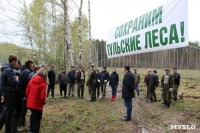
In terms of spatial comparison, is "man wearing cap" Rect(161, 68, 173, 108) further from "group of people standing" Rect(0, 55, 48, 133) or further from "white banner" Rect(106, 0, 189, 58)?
"group of people standing" Rect(0, 55, 48, 133)

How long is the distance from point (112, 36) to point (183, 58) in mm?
13136

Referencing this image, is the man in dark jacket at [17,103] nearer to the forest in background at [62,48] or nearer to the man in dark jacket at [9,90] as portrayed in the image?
the man in dark jacket at [9,90]

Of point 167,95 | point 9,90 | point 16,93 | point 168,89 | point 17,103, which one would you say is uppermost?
point 9,90

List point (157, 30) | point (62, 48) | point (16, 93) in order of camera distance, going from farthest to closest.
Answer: point (62, 48) → point (157, 30) → point (16, 93)

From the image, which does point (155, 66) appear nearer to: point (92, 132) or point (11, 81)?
point (92, 132)

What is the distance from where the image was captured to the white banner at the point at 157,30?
4.48 m

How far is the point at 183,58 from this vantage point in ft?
55.6

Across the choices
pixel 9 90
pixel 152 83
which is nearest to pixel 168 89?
pixel 152 83

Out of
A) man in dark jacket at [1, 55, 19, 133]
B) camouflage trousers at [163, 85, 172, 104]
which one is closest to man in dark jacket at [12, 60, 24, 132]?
man in dark jacket at [1, 55, 19, 133]

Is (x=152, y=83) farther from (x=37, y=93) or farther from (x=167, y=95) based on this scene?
(x=37, y=93)

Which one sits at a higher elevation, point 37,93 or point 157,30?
point 157,30

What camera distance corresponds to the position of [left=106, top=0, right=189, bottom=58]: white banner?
448cm

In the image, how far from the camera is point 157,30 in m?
5.08

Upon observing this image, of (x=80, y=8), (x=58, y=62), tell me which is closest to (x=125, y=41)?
(x=80, y=8)
